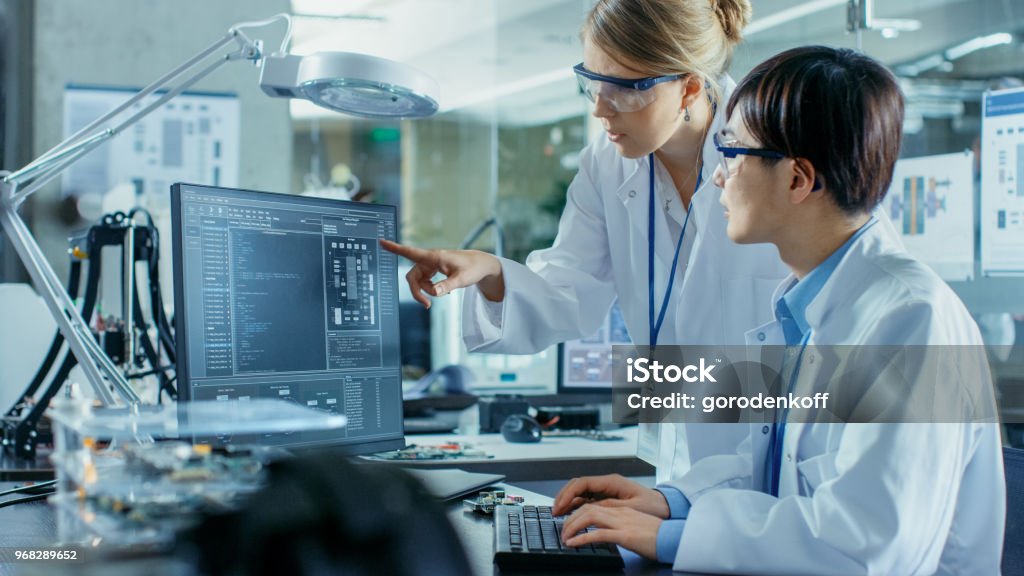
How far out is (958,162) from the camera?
289 cm

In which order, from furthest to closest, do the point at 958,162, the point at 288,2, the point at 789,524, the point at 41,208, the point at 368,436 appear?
the point at 288,2 < the point at 41,208 < the point at 958,162 < the point at 368,436 < the point at 789,524

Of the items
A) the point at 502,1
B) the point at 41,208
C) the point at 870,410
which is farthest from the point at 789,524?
the point at 502,1

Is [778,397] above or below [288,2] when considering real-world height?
below

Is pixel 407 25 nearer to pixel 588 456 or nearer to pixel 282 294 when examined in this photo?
pixel 588 456

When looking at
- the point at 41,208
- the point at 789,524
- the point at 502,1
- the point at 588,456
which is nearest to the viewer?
the point at 789,524

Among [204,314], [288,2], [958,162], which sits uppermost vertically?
[288,2]

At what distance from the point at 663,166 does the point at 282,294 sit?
2.57 ft

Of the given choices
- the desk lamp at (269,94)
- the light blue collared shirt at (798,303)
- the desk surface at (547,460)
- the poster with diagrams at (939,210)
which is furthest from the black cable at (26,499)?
the poster with diagrams at (939,210)

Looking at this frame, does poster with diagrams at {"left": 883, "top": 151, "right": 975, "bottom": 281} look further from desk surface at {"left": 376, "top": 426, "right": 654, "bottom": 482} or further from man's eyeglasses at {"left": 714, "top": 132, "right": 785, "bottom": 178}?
man's eyeglasses at {"left": 714, "top": 132, "right": 785, "bottom": 178}

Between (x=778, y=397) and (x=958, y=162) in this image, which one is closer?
(x=778, y=397)

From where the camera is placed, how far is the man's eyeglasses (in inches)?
43.8

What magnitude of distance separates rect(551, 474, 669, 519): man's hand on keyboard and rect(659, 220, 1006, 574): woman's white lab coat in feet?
0.46

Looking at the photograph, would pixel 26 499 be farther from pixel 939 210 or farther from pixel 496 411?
pixel 939 210

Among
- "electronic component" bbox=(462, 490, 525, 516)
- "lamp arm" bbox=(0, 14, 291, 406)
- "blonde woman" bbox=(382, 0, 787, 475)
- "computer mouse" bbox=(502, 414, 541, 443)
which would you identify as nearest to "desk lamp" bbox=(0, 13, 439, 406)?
"lamp arm" bbox=(0, 14, 291, 406)
